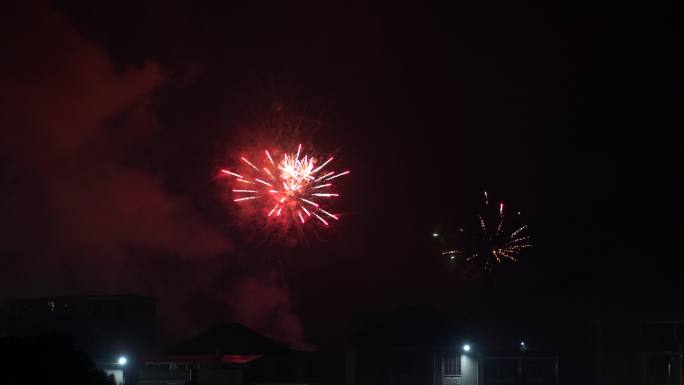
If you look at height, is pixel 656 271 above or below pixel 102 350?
above

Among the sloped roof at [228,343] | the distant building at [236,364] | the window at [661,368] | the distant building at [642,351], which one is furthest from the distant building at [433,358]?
the sloped roof at [228,343]

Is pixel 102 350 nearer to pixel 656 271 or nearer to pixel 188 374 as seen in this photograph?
pixel 188 374

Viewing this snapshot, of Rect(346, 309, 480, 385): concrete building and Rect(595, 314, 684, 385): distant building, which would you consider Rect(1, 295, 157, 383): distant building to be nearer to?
Rect(346, 309, 480, 385): concrete building

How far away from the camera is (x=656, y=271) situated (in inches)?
3841

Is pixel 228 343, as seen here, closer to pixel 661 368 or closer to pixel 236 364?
pixel 236 364

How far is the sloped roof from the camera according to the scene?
263ft

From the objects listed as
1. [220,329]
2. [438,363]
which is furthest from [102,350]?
[438,363]

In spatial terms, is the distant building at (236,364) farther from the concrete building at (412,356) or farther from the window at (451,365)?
the window at (451,365)

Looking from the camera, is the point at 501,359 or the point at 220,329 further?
the point at 220,329

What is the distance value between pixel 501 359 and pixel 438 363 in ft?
15.9

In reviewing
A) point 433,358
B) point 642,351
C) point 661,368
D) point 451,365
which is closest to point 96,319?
point 433,358

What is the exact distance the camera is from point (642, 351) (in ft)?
259

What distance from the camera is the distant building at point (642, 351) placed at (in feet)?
259

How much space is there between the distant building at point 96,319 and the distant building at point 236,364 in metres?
6.01
